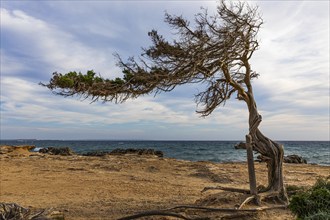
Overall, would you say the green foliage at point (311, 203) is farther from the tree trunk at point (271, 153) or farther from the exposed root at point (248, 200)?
the tree trunk at point (271, 153)

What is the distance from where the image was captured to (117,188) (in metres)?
13.5

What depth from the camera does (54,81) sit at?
332 inches

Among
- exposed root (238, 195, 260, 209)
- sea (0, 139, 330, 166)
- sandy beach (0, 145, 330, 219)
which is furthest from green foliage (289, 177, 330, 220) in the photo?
sea (0, 139, 330, 166)

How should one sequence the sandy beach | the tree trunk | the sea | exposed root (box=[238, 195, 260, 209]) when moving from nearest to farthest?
exposed root (box=[238, 195, 260, 209]) < the sandy beach < the tree trunk < the sea

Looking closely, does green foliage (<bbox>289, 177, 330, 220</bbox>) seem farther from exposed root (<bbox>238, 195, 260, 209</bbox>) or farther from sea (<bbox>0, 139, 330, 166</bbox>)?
sea (<bbox>0, 139, 330, 166</bbox>)

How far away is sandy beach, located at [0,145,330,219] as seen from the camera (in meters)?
9.62

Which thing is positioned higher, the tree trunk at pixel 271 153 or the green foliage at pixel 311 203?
Result: the tree trunk at pixel 271 153

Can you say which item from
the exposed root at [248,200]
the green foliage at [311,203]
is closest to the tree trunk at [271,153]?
the exposed root at [248,200]

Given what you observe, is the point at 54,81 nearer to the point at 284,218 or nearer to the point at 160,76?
the point at 160,76

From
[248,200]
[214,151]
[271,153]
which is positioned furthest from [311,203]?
[214,151]

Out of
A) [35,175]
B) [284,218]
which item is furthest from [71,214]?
[35,175]

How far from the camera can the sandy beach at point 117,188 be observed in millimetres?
9625

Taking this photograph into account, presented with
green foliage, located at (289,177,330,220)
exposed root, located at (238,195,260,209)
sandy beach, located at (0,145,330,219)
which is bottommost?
sandy beach, located at (0,145,330,219)

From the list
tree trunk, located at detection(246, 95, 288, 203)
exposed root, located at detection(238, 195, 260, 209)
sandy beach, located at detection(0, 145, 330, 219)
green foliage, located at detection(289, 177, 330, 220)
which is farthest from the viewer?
tree trunk, located at detection(246, 95, 288, 203)
